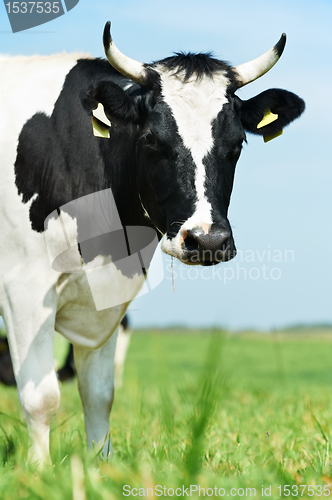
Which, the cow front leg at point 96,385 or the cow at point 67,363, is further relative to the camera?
the cow at point 67,363

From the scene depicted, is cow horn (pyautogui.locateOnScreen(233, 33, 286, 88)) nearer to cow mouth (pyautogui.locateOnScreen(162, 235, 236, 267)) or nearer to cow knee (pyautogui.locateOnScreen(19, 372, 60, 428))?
cow mouth (pyautogui.locateOnScreen(162, 235, 236, 267))

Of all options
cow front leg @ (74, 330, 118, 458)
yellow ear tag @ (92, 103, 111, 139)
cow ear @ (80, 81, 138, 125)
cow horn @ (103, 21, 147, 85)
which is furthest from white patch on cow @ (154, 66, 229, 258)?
cow front leg @ (74, 330, 118, 458)

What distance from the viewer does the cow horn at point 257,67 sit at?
3744 millimetres

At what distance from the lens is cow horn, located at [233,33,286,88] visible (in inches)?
147

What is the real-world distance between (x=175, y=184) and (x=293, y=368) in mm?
10928

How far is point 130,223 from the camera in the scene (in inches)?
152

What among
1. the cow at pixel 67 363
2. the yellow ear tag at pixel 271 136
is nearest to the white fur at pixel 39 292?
the yellow ear tag at pixel 271 136

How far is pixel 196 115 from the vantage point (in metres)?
3.30

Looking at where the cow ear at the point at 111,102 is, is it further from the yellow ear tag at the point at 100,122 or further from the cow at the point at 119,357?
the cow at the point at 119,357

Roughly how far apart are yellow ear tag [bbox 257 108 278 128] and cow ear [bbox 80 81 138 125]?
3.12ft

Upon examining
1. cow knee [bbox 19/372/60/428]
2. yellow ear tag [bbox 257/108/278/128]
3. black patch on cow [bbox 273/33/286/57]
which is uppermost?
black patch on cow [bbox 273/33/286/57]

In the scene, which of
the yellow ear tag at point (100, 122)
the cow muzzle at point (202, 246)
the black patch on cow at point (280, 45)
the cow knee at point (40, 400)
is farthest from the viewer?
the black patch on cow at point (280, 45)

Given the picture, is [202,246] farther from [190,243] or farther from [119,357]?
[119,357]

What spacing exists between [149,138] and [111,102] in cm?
39
